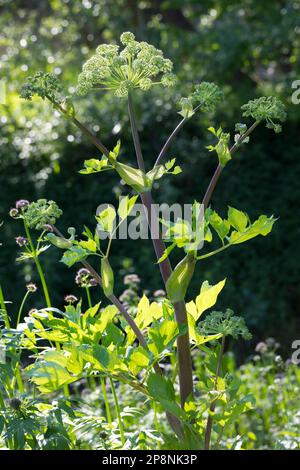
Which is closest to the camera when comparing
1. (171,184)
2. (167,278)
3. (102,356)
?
(102,356)

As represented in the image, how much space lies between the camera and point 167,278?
2453mm

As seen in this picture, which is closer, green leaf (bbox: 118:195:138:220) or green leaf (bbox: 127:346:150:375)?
green leaf (bbox: 127:346:150:375)

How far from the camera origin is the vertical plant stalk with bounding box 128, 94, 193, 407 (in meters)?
2.40

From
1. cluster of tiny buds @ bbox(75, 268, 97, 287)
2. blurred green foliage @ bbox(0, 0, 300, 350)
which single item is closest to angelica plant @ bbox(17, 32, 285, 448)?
cluster of tiny buds @ bbox(75, 268, 97, 287)

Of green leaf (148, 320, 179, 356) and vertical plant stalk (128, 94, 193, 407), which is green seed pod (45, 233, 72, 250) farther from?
green leaf (148, 320, 179, 356)

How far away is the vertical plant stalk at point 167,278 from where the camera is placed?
2398mm

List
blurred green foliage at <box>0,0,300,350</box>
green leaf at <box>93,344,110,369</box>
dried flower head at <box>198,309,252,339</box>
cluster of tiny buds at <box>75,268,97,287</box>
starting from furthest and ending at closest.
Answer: blurred green foliage at <box>0,0,300,350</box> → cluster of tiny buds at <box>75,268,97,287</box> → dried flower head at <box>198,309,252,339</box> → green leaf at <box>93,344,110,369</box>

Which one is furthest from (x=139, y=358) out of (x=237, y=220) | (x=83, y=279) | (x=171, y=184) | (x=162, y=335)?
(x=171, y=184)

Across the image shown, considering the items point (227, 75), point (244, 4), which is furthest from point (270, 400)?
point (244, 4)

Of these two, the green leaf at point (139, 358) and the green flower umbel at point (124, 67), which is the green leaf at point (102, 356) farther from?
the green flower umbel at point (124, 67)

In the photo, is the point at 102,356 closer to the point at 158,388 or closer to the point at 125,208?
the point at 158,388

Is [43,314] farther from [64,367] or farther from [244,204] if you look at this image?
[244,204]
